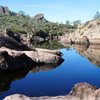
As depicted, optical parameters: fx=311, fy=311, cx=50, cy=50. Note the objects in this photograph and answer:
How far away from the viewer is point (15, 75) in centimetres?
3675

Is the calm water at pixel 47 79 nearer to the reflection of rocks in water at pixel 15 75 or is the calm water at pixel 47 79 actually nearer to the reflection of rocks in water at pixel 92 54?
the reflection of rocks in water at pixel 15 75

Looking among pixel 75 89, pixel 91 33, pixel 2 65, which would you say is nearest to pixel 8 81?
pixel 2 65

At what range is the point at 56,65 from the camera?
→ 44906 millimetres

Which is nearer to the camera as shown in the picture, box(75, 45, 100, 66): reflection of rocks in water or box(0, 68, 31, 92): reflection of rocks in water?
box(0, 68, 31, 92): reflection of rocks in water

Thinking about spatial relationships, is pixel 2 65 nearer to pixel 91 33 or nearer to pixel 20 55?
pixel 20 55

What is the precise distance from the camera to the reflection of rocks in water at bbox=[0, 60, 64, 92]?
1245 inches

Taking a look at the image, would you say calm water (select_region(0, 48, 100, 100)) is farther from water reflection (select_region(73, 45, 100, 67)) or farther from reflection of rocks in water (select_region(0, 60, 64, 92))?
water reflection (select_region(73, 45, 100, 67))

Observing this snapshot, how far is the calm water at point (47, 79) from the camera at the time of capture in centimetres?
2923

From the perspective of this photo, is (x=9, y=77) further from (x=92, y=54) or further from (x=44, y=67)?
(x=92, y=54)

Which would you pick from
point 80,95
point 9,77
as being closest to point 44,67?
point 9,77

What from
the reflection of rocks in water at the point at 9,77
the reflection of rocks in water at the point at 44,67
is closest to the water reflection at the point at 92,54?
the reflection of rocks in water at the point at 44,67

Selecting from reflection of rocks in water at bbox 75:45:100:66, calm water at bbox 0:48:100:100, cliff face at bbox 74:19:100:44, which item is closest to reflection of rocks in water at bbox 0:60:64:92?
calm water at bbox 0:48:100:100

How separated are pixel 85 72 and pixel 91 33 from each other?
82.1 m

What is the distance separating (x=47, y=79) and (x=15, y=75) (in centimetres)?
409
